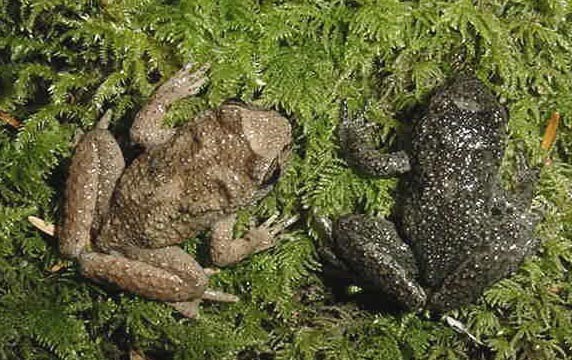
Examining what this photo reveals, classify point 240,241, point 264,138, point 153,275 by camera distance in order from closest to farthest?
1. point 264,138
2. point 153,275
3. point 240,241

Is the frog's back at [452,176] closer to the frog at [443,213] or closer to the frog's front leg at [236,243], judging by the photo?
the frog at [443,213]

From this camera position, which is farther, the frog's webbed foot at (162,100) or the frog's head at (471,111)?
the frog's head at (471,111)

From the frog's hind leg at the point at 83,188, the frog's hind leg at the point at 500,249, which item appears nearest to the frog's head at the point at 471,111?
the frog's hind leg at the point at 500,249

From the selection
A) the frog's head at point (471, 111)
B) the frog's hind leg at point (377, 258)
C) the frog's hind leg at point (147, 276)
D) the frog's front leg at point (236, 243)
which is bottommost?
the frog's hind leg at point (147, 276)

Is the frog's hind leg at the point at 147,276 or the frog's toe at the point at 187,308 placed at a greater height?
the frog's hind leg at the point at 147,276

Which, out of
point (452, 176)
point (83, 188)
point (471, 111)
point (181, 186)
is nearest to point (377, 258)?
point (452, 176)

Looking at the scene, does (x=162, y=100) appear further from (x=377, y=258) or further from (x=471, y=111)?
(x=471, y=111)
